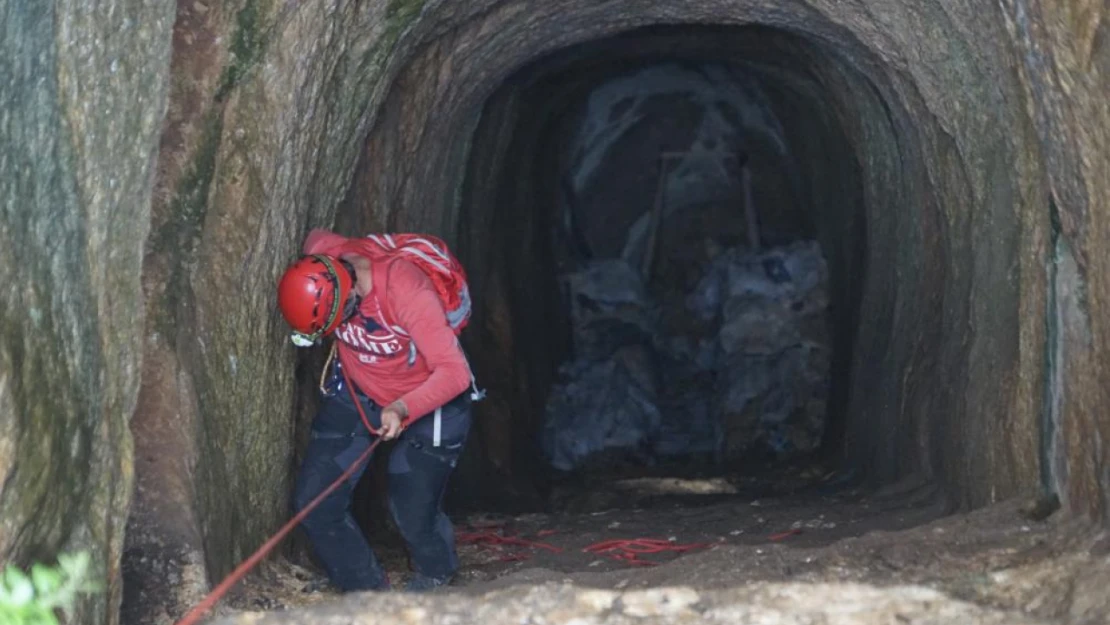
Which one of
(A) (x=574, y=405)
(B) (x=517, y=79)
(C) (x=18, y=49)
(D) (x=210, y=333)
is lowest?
(A) (x=574, y=405)

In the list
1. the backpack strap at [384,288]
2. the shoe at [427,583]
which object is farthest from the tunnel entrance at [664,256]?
the backpack strap at [384,288]

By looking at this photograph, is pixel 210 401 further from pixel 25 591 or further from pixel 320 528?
pixel 25 591

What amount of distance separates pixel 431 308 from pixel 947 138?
2.85 metres

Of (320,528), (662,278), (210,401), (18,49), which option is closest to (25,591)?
(18,49)

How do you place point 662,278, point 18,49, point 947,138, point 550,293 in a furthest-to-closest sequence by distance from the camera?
1. point 662,278
2. point 550,293
3. point 947,138
4. point 18,49

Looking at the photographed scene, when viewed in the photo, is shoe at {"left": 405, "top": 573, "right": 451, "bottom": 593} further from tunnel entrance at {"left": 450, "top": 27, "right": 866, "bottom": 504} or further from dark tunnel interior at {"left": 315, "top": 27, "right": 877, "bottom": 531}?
tunnel entrance at {"left": 450, "top": 27, "right": 866, "bottom": 504}

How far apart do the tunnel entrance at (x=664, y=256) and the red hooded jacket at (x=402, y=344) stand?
370 cm

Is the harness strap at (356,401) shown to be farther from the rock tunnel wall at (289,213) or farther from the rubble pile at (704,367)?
the rubble pile at (704,367)

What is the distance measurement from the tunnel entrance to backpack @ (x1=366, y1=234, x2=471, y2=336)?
3848 mm

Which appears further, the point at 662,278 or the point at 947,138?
the point at 662,278

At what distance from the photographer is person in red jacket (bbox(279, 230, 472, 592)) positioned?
481 cm

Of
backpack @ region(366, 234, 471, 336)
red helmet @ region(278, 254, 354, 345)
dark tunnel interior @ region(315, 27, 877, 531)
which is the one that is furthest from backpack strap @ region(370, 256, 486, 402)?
dark tunnel interior @ region(315, 27, 877, 531)

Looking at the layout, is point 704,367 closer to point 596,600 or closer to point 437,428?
point 437,428

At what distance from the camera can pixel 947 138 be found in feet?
21.2
